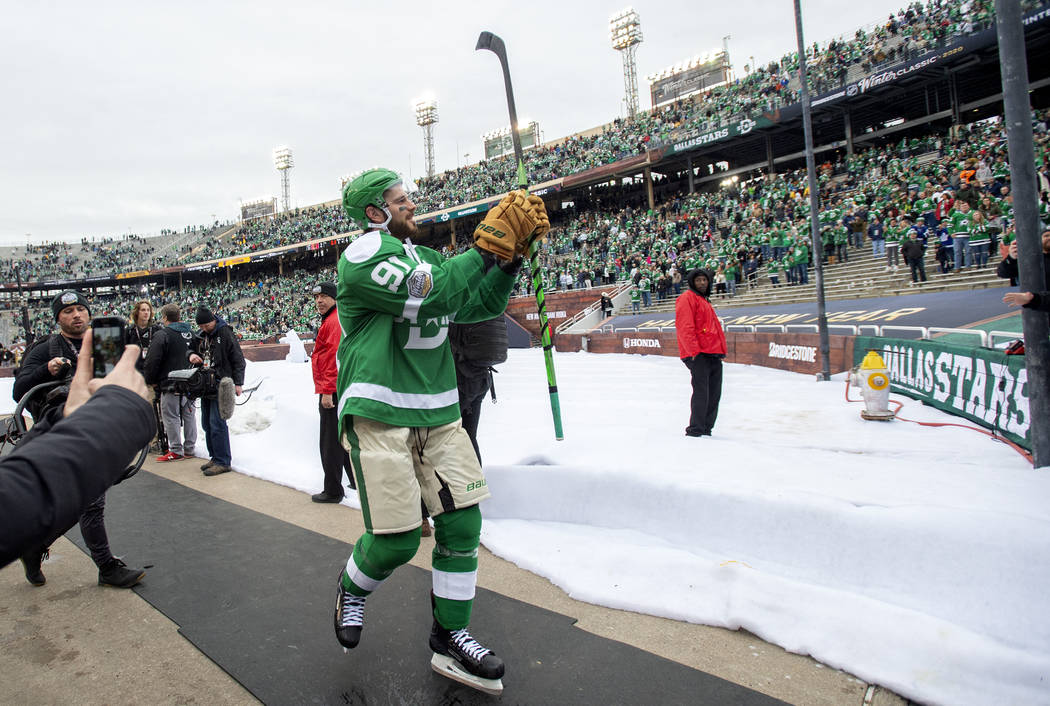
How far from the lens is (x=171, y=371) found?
251 inches

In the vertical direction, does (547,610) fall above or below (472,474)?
below

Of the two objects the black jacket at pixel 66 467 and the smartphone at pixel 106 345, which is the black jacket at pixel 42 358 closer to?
the smartphone at pixel 106 345

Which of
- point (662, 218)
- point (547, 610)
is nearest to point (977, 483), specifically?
point (547, 610)

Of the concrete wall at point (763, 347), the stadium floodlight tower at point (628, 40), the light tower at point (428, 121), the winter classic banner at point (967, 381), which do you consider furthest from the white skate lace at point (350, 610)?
the light tower at point (428, 121)

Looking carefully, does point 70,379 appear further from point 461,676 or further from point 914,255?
point 914,255

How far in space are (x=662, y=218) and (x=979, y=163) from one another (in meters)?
12.0

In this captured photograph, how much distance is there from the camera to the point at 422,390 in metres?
2.28

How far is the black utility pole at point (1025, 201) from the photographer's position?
10.3ft

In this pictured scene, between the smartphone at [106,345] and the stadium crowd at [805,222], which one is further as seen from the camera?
the stadium crowd at [805,222]

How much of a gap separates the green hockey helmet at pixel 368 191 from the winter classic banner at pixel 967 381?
157 inches

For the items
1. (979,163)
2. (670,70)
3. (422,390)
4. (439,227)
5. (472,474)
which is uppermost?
(670,70)

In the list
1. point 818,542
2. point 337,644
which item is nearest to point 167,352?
point 337,644

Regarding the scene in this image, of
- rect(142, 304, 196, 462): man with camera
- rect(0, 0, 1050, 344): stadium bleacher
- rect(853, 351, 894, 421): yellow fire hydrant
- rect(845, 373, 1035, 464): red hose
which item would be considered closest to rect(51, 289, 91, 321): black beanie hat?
rect(142, 304, 196, 462): man with camera

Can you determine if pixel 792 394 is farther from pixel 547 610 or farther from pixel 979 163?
pixel 979 163
